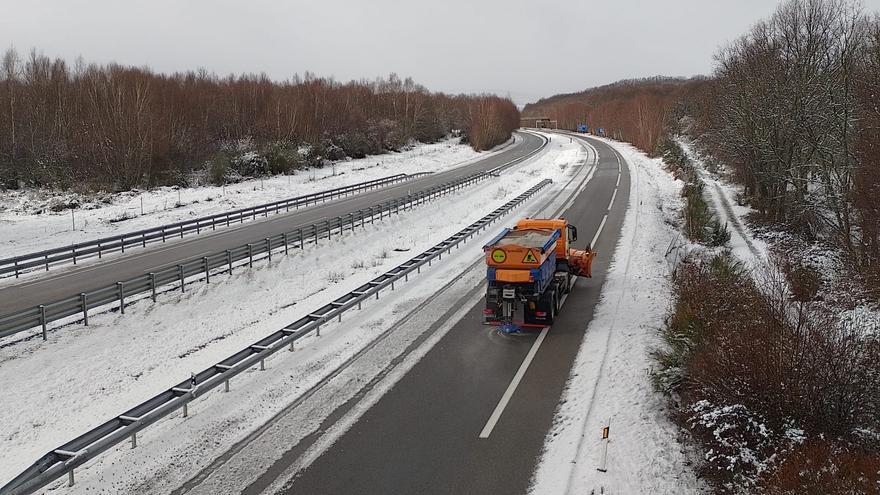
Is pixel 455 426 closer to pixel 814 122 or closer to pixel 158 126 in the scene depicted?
pixel 814 122

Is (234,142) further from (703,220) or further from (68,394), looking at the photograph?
(68,394)

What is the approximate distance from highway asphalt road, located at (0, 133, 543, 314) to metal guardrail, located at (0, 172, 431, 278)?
21.7 inches

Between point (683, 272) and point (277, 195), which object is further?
point (277, 195)

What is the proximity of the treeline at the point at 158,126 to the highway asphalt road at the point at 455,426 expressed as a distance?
126ft

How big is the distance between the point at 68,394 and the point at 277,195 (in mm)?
33647

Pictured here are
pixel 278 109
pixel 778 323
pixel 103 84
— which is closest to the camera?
pixel 778 323

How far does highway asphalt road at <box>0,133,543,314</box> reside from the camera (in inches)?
745

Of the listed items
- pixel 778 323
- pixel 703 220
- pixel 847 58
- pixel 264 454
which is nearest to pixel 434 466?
pixel 264 454

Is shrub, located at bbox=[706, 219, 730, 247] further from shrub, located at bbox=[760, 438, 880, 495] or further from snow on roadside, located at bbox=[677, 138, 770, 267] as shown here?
shrub, located at bbox=[760, 438, 880, 495]

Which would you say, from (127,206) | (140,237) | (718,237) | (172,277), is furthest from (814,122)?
(127,206)

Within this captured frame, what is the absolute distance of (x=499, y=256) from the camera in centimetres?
1409

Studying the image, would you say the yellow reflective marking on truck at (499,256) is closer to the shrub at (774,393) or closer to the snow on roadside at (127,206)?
the shrub at (774,393)

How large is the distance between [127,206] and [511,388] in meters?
33.8

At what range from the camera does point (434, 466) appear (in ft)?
28.3
